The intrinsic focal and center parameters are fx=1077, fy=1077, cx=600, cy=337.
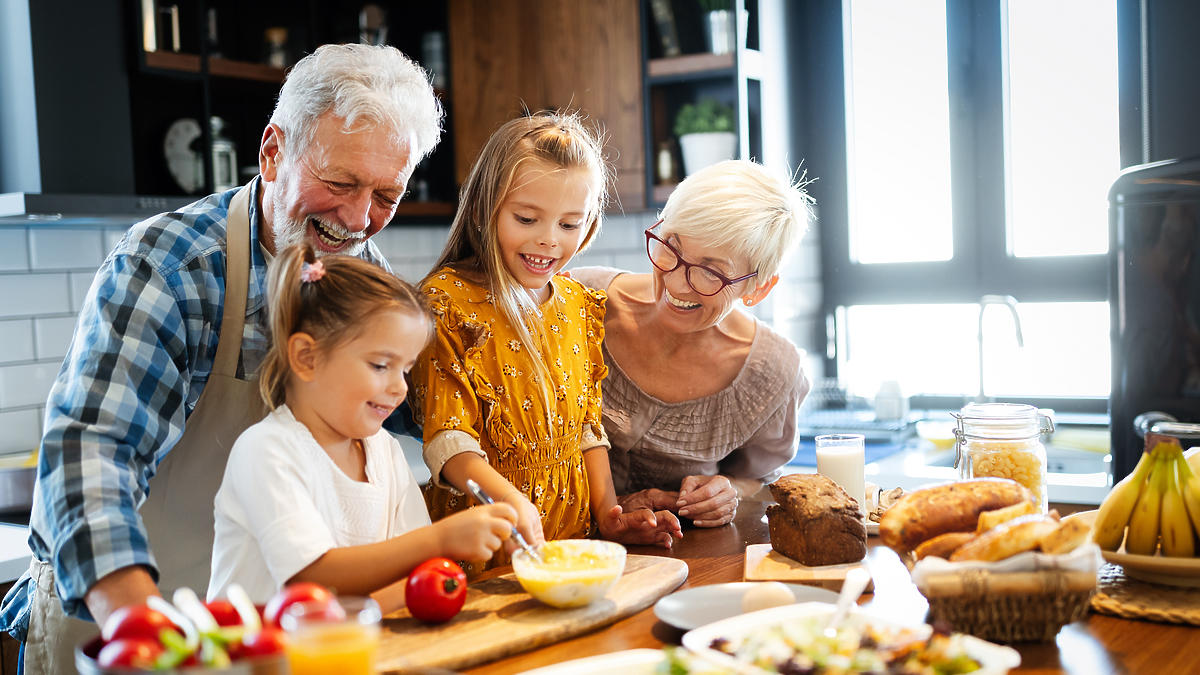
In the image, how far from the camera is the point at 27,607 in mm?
1812

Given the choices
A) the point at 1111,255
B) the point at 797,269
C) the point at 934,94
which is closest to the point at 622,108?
the point at 797,269

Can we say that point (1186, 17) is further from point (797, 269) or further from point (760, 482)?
point (760, 482)

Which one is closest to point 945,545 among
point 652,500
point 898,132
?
point 652,500

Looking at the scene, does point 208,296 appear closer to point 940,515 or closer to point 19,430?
point 940,515

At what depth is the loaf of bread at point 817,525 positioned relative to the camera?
1714mm

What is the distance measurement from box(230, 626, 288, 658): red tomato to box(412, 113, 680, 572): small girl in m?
0.79

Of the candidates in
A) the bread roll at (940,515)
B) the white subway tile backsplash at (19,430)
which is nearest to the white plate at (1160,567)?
the bread roll at (940,515)

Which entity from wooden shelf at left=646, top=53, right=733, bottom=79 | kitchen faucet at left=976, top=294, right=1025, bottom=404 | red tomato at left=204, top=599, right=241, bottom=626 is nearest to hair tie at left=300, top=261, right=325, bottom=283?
red tomato at left=204, top=599, right=241, bottom=626

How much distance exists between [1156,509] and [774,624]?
0.62 m

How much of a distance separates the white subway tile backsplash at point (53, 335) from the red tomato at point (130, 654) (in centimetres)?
A: 246

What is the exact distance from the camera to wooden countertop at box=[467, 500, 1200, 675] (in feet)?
4.26

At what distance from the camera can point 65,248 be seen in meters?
3.19

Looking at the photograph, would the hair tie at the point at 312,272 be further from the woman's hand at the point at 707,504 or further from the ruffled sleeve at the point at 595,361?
the woman's hand at the point at 707,504

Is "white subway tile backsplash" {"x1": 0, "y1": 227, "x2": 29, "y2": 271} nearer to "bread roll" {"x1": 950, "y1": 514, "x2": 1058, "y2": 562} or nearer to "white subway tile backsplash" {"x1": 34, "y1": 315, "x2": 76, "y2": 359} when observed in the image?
"white subway tile backsplash" {"x1": 34, "y1": 315, "x2": 76, "y2": 359}
